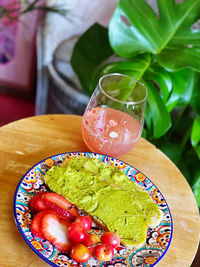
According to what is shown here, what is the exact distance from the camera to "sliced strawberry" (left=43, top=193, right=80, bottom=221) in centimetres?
75

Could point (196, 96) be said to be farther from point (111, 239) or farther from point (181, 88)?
point (111, 239)

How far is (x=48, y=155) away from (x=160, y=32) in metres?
0.75

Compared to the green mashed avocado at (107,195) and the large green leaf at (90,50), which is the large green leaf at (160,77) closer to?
the large green leaf at (90,50)

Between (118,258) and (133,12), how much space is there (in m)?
0.97

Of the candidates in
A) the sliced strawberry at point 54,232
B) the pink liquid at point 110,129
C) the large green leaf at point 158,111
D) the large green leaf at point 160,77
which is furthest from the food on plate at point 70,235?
the large green leaf at point 160,77

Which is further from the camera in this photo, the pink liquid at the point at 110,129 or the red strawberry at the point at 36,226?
the pink liquid at the point at 110,129

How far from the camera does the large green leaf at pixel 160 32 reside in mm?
1342

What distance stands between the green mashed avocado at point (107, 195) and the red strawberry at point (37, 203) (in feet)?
0.14

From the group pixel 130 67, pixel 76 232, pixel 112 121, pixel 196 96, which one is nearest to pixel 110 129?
pixel 112 121

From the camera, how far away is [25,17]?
2105 mm

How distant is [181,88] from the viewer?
4.73ft

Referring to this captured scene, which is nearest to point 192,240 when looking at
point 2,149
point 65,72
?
point 2,149

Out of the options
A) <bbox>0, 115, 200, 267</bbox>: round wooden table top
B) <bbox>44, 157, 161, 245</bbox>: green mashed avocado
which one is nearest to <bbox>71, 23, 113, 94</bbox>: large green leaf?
<bbox>0, 115, 200, 267</bbox>: round wooden table top

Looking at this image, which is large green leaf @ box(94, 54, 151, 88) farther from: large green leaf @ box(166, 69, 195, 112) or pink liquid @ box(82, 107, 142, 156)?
pink liquid @ box(82, 107, 142, 156)
